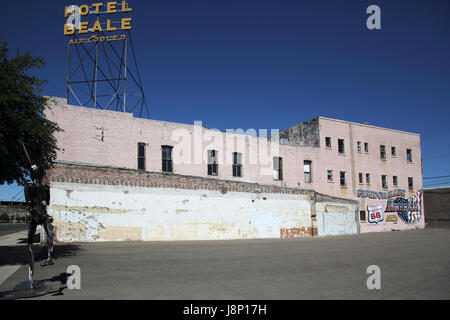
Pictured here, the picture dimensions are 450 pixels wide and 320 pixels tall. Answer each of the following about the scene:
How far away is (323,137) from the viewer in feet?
127

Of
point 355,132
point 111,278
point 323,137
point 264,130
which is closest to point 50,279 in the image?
point 111,278

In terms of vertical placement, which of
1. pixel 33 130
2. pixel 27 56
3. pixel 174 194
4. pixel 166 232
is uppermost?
pixel 27 56

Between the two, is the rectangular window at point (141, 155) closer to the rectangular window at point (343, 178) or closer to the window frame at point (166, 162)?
the window frame at point (166, 162)

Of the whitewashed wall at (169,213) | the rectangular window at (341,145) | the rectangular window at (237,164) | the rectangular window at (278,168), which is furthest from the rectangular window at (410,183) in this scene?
the rectangular window at (237,164)

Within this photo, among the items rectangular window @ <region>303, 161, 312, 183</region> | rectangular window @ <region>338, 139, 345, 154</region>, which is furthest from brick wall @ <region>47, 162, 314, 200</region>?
rectangular window @ <region>338, 139, 345, 154</region>

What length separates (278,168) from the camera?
116 ft

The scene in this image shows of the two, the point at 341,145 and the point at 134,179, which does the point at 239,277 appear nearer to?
the point at 134,179

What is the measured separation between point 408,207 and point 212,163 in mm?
26439

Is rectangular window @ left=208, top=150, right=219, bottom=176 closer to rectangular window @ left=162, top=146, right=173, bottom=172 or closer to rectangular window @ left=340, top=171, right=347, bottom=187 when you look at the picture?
rectangular window @ left=162, top=146, right=173, bottom=172

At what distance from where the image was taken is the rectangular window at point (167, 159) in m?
29.2

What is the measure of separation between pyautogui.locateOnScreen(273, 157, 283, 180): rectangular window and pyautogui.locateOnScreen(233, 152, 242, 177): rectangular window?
3971 millimetres

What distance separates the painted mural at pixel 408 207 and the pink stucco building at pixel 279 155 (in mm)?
119

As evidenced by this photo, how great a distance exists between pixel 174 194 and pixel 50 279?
50.3 feet
